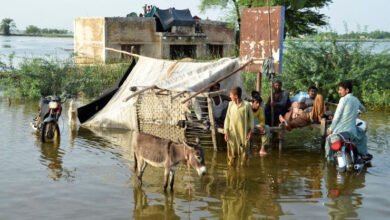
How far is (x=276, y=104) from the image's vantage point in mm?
10914

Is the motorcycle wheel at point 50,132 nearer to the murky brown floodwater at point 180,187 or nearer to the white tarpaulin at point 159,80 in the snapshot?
the murky brown floodwater at point 180,187

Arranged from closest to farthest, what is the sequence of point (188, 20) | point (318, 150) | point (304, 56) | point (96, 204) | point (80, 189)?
point (96, 204) < point (80, 189) < point (318, 150) < point (304, 56) < point (188, 20)

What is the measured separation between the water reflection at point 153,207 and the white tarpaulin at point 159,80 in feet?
11.3

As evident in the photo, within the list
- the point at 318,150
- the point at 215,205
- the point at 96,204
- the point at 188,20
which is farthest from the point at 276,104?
the point at 188,20

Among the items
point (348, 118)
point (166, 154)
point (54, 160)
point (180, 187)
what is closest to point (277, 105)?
point (348, 118)

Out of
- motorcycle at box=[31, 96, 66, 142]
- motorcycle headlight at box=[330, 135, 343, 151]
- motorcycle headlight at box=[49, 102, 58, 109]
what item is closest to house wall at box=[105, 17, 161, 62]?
motorcycle at box=[31, 96, 66, 142]

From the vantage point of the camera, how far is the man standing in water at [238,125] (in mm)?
8742

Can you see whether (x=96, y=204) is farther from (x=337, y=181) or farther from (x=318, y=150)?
(x=318, y=150)

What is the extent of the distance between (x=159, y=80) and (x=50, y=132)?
2.73 metres

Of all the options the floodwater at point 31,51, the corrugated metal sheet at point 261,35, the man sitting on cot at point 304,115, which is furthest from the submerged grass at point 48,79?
the man sitting on cot at point 304,115

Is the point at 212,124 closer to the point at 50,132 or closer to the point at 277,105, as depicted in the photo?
the point at 277,105

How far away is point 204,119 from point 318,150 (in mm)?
2760

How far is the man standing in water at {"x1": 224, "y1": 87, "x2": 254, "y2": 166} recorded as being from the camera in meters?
8.74

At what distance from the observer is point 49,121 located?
10.9 metres
